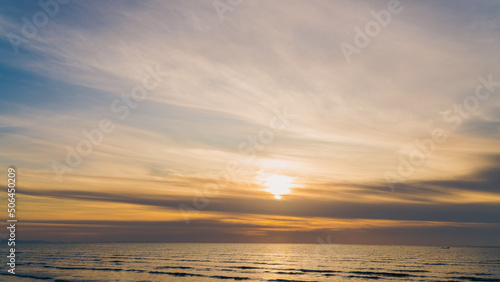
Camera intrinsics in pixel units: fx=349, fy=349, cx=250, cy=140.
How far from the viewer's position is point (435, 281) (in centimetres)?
6538

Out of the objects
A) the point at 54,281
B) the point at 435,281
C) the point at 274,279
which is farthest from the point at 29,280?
the point at 435,281

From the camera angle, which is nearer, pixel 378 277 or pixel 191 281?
pixel 191 281

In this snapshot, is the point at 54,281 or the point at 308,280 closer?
the point at 54,281

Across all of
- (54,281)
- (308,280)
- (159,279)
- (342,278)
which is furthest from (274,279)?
(54,281)

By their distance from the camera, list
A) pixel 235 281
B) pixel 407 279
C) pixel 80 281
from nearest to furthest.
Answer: pixel 80 281 < pixel 235 281 < pixel 407 279

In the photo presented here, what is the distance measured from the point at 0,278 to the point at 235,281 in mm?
42395

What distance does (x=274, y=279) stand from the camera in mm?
69125

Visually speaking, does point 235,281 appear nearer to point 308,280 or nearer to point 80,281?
point 308,280

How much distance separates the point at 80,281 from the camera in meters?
60.7

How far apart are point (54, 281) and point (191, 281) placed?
23.7 m

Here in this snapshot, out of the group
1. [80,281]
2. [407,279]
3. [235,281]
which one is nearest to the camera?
[80,281]

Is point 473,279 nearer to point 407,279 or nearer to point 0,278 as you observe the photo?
point 407,279

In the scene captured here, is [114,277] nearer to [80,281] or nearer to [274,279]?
[80,281]

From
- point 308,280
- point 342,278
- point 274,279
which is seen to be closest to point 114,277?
point 274,279
